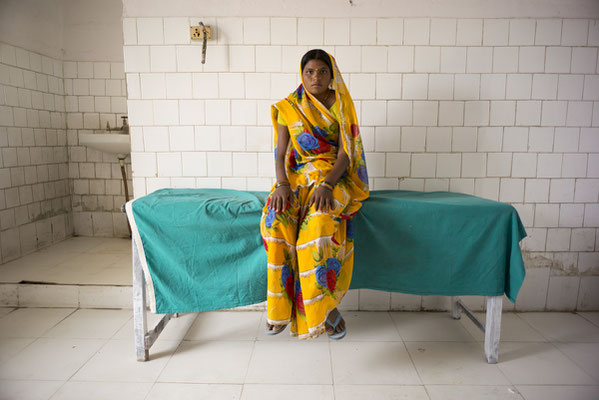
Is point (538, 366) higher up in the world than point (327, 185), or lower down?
lower down

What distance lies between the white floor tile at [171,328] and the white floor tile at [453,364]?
1413 millimetres

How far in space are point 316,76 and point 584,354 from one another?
2.21 metres

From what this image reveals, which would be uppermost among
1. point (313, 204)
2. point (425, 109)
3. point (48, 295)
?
point (425, 109)

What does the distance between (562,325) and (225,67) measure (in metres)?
2.91

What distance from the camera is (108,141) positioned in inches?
136

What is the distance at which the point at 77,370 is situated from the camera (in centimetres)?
192

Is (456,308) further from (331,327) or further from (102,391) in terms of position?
(102,391)

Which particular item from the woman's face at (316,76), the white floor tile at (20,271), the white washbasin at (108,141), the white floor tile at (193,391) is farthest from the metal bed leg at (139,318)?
the white washbasin at (108,141)

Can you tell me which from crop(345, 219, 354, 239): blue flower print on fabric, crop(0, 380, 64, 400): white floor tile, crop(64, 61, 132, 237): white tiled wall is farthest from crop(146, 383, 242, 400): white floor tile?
crop(64, 61, 132, 237): white tiled wall

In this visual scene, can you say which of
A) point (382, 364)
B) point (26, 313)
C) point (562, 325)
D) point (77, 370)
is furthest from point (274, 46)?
point (562, 325)

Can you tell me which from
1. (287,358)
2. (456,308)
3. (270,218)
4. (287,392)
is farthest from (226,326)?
(456,308)

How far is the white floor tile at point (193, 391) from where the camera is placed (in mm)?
1722

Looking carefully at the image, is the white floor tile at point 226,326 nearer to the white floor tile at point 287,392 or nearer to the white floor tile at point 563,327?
the white floor tile at point 287,392

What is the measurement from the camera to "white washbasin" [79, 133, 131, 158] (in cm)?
342
